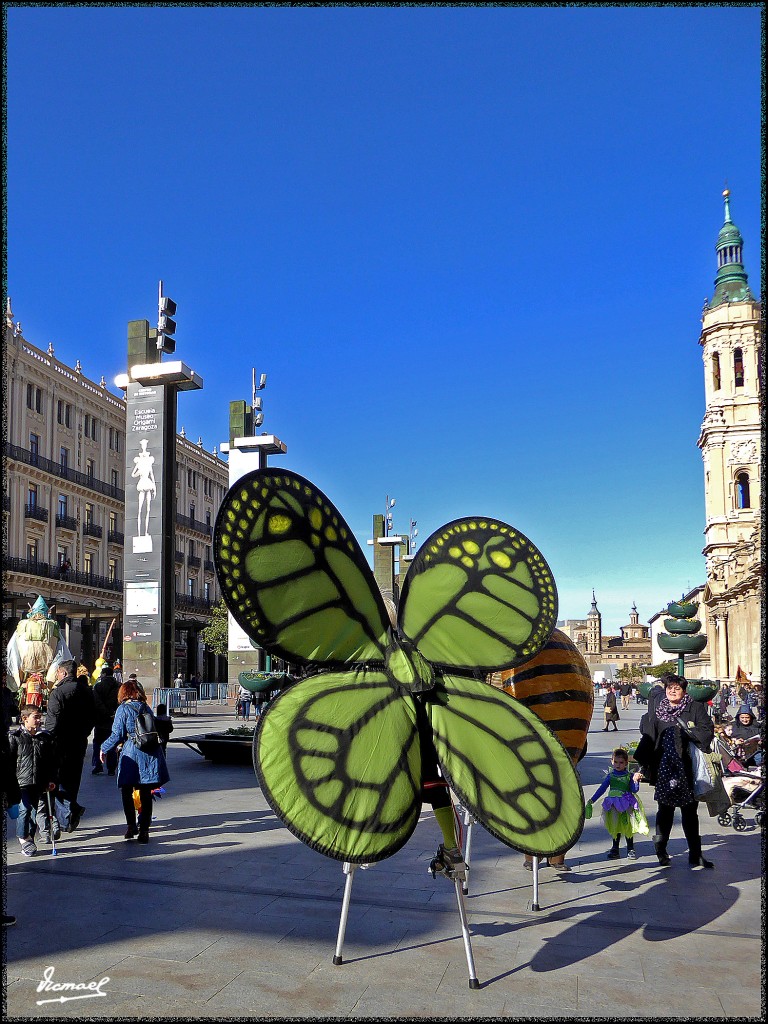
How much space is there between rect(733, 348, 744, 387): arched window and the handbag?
80349 millimetres

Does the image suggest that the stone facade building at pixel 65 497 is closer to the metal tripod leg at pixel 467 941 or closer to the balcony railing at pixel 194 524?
the balcony railing at pixel 194 524

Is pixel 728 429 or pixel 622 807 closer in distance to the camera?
pixel 622 807

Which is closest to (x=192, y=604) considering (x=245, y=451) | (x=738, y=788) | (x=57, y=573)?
(x=57, y=573)

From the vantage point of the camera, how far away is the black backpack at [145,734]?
25.8 feet

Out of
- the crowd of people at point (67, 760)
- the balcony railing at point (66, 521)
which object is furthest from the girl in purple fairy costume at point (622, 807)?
the balcony railing at point (66, 521)

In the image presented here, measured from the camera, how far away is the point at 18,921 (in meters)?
5.38

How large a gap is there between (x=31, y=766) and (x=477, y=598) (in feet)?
16.3

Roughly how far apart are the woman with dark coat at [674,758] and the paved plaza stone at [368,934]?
31cm

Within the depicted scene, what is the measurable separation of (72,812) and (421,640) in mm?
5802

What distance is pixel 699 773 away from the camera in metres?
7.16

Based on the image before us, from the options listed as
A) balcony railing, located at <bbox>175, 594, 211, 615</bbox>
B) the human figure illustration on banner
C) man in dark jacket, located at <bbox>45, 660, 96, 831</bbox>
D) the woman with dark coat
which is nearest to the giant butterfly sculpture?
the woman with dark coat

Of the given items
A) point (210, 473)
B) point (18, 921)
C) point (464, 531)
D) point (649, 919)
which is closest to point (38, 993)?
point (18, 921)

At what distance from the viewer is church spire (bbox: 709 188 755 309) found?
84375 millimetres

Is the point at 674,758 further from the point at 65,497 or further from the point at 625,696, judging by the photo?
the point at 625,696
